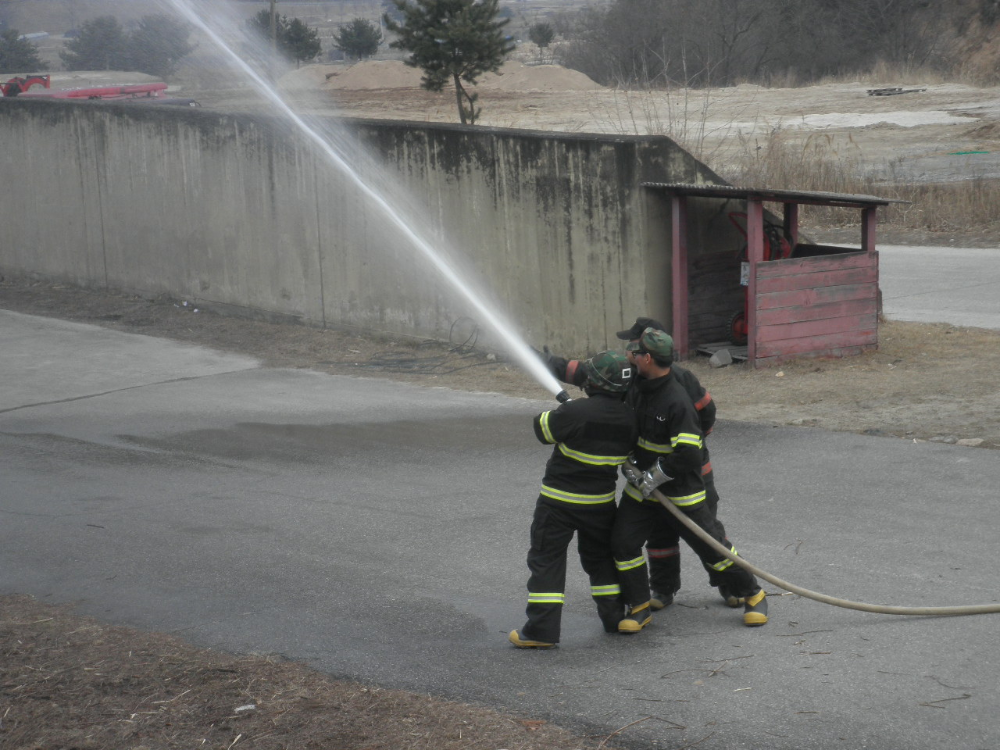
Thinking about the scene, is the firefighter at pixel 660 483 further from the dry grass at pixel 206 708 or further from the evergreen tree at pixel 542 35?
the evergreen tree at pixel 542 35

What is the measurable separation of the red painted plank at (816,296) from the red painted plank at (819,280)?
0.12ft

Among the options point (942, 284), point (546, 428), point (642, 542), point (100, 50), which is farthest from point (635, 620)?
point (100, 50)

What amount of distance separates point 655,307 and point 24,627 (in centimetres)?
734

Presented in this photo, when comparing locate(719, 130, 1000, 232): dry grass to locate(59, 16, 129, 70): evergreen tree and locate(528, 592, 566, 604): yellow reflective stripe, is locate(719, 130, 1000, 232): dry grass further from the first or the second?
locate(59, 16, 129, 70): evergreen tree

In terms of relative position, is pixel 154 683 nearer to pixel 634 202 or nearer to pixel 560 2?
pixel 634 202

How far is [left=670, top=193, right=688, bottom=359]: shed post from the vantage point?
11.2m

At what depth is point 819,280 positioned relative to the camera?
36.2 ft

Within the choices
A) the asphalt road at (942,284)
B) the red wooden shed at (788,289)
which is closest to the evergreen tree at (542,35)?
the asphalt road at (942,284)

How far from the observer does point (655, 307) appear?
11.5m

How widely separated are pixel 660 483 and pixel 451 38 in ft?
110

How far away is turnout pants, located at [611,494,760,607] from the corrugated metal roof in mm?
5878

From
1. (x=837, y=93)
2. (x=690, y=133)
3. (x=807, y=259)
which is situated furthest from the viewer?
(x=837, y=93)

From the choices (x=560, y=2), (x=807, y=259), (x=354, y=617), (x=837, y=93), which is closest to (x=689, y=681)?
(x=354, y=617)

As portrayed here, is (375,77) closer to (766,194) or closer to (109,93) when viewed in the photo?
(109,93)
